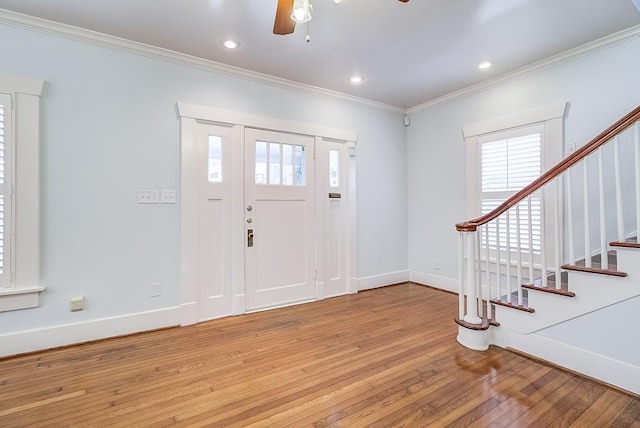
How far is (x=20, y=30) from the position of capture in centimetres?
237

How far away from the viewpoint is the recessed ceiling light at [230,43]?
269 cm

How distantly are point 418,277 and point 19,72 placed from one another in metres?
4.92

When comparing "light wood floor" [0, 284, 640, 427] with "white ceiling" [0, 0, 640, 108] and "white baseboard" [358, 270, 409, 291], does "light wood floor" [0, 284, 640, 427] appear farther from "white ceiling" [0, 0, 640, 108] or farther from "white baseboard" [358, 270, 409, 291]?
"white ceiling" [0, 0, 640, 108]

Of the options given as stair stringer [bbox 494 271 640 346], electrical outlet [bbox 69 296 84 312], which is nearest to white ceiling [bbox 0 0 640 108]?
stair stringer [bbox 494 271 640 346]

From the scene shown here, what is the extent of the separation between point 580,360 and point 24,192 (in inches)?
171

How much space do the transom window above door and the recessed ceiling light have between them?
3.14ft

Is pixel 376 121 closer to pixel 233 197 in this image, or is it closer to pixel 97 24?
pixel 233 197

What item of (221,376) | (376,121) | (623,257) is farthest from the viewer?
(376,121)

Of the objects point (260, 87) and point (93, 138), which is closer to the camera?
point (93, 138)

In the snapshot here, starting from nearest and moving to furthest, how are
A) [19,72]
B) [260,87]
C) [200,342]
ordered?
1. [19,72]
2. [200,342]
3. [260,87]

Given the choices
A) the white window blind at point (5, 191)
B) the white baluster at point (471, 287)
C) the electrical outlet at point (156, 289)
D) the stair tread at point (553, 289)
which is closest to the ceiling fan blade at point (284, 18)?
the white baluster at point (471, 287)

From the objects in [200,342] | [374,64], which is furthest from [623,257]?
[200,342]

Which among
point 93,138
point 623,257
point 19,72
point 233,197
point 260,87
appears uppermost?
point 260,87

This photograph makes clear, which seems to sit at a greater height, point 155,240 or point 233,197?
point 233,197
